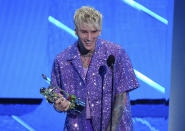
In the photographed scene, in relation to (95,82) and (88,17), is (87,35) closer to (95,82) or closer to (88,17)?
(88,17)

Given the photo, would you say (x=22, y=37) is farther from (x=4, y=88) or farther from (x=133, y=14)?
(x=133, y=14)

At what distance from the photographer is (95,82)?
1.78 meters

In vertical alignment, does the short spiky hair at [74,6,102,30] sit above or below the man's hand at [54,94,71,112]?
above

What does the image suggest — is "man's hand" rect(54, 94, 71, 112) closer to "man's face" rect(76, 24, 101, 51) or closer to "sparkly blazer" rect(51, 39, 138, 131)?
"sparkly blazer" rect(51, 39, 138, 131)

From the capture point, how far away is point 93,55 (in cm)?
181

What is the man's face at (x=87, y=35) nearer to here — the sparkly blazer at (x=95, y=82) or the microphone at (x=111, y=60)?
the sparkly blazer at (x=95, y=82)

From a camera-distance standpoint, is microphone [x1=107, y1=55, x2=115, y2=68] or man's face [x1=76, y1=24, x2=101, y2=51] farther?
man's face [x1=76, y1=24, x2=101, y2=51]

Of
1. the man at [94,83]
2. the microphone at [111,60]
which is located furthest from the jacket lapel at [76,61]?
the microphone at [111,60]

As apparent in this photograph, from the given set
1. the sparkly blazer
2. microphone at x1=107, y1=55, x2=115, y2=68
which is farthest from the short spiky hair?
microphone at x1=107, y1=55, x2=115, y2=68

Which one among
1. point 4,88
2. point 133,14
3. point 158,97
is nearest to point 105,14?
point 133,14

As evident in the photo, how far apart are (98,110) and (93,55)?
32 centimetres

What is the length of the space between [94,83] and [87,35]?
0.27 m

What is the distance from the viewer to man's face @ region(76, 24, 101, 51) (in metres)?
1.72

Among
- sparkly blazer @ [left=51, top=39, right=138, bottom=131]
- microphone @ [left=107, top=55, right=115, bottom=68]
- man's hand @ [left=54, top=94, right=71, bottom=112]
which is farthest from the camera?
sparkly blazer @ [left=51, top=39, right=138, bottom=131]
